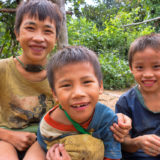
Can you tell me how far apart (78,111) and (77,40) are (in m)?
7.04

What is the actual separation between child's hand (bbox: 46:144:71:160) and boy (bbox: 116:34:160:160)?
509 mm

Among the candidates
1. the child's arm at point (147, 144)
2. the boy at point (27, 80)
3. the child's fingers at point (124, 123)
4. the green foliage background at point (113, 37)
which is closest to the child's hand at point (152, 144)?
the child's arm at point (147, 144)

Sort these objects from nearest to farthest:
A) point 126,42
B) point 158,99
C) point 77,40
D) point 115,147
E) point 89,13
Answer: point 115,147 < point 158,99 < point 77,40 < point 126,42 < point 89,13

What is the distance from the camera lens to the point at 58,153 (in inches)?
44.3

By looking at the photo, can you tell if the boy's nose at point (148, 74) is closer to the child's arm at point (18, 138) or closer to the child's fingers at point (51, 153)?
the child's fingers at point (51, 153)

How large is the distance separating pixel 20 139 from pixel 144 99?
1.02m

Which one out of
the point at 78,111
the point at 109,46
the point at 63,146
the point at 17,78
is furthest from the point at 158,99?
the point at 109,46

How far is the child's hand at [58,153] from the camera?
1115 millimetres

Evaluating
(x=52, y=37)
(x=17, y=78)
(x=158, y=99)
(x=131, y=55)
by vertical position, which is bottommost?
(x=158, y=99)

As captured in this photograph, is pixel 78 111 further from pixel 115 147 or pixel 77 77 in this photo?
pixel 115 147

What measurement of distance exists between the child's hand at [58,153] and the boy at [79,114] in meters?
0.03

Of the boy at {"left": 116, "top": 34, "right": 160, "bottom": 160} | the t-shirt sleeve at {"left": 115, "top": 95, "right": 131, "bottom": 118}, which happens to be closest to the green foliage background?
the boy at {"left": 116, "top": 34, "right": 160, "bottom": 160}

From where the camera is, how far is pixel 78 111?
1.10 meters

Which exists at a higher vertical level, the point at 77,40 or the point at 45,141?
the point at 77,40
